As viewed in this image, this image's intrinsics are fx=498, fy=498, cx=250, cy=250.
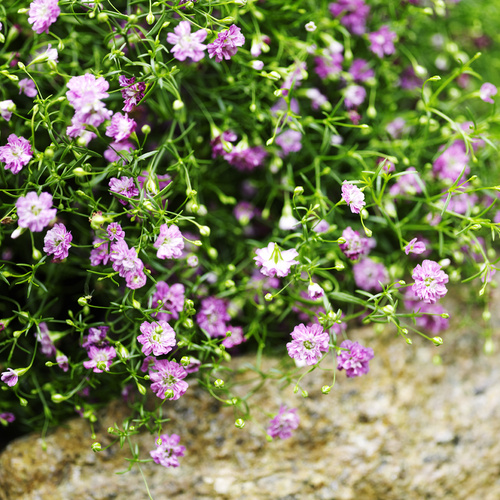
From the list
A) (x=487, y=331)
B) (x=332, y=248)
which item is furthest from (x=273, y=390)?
(x=487, y=331)

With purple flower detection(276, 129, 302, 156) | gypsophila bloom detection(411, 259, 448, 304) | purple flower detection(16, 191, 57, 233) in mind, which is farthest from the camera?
purple flower detection(276, 129, 302, 156)

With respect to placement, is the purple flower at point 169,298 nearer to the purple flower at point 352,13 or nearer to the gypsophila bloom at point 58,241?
the gypsophila bloom at point 58,241

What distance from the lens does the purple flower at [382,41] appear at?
111 cm

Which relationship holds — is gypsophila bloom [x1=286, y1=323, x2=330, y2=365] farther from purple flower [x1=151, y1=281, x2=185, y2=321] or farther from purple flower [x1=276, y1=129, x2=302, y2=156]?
purple flower [x1=276, y1=129, x2=302, y2=156]

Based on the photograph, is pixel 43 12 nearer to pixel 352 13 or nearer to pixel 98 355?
pixel 98 355

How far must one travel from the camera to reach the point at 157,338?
0.80 m

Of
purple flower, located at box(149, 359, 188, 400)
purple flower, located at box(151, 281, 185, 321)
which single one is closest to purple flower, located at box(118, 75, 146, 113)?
purple flower, located at box(151, 281, 185, 321)

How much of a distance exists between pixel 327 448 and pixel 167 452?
0.37 m

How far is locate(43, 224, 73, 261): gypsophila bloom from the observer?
78 cm

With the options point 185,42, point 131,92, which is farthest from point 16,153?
point 185,42

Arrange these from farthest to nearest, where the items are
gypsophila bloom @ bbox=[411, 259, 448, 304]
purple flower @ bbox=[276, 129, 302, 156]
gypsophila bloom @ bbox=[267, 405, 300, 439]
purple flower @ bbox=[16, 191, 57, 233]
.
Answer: purple flower @ bbox=[276, 129, 302, 156] < gypsophila bloom @ bbox=[267, 405, 300, 439] < gypsophila bloom @ bbox=[411, 259, 448, 304] < purple flower @ bbox=[16, 191, 57, 233]

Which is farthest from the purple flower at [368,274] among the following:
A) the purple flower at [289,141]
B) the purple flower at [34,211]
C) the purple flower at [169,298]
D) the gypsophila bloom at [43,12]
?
the gypsophila bloom at [43,12]

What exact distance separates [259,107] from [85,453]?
0.78m

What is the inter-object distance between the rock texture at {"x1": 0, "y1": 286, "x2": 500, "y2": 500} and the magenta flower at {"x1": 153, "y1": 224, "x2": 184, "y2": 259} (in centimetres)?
41
